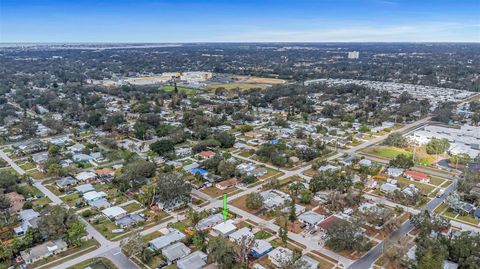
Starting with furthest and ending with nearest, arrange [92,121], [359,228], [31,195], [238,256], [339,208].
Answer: [92,121] → [31,195] → [339,208] → [359,228] → [238,256]

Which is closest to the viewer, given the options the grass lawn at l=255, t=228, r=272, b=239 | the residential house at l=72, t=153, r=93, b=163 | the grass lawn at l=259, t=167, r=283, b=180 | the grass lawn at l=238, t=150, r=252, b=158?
the grass lawn at l=255, t=228, r=272, b=239

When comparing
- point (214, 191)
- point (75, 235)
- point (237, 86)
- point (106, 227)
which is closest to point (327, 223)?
point (214, 191)

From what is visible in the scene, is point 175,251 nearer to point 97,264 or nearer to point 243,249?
point 243,249

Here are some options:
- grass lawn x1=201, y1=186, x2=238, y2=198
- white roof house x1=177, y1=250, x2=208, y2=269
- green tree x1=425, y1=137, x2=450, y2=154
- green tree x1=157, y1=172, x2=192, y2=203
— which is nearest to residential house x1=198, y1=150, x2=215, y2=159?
grass lawn x1=201, y1=186, x2=238, y2=198

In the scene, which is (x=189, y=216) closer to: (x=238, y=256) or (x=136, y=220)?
(x=136, y=220)

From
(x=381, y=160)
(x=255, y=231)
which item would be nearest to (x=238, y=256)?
(x=255, y=231)

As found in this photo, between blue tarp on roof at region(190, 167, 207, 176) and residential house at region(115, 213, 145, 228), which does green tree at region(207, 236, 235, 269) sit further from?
blue tarp on roof at region(190, 167, 207, 176)

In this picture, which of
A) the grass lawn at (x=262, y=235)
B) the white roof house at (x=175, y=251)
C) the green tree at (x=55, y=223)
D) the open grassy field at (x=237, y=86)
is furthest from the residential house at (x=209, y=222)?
the open grassy field at (x=237, y=86)

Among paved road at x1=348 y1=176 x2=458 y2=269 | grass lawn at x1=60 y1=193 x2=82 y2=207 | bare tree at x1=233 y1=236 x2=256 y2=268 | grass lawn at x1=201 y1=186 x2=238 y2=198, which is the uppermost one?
bare tree at x1=233 y1=236 x2=256 y2=268
